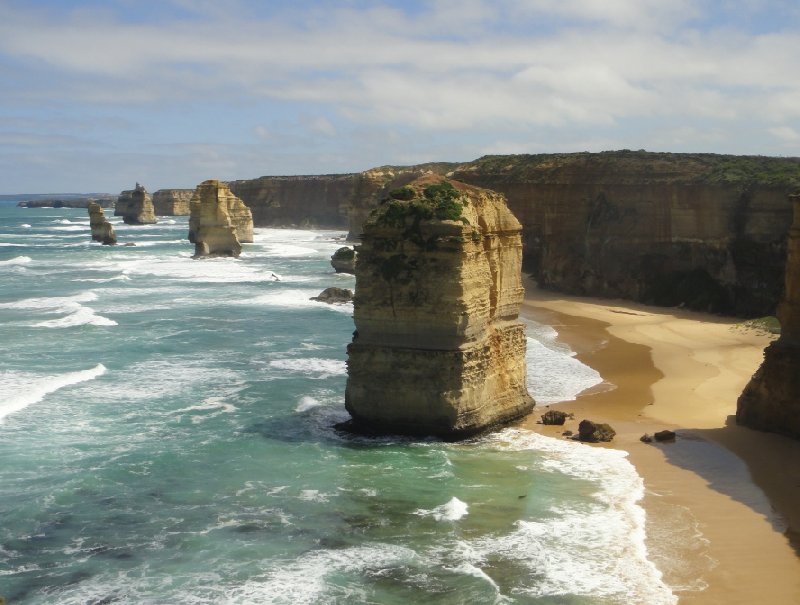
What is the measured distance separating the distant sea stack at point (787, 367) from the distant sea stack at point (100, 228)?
79.5 metres

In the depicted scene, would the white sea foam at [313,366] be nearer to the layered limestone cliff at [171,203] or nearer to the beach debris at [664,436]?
the beach debris at [664,436]

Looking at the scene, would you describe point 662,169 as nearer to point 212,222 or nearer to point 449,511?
point 449,511

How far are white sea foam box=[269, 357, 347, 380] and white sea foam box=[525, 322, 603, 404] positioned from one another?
20.9ft

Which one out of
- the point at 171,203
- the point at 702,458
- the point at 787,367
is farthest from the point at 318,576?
the point at 171,203

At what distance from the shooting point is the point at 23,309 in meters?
42.5

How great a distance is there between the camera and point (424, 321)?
794 inches

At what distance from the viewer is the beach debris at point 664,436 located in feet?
68.9

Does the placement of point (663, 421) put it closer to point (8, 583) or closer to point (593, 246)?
point (8, 583)

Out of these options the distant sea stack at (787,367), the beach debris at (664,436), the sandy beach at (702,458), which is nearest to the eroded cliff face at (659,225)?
the sandy beach at (702,458)

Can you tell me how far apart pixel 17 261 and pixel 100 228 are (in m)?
20.1

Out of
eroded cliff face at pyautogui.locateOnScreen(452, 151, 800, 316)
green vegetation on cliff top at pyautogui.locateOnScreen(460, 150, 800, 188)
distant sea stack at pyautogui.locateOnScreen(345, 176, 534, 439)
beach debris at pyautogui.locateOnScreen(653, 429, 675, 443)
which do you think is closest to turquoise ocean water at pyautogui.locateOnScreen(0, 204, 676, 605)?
distant sea stack at pyautogui.locateOnScreen(345, 176, 534, 439)

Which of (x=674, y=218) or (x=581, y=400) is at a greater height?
(x=674, y=218)

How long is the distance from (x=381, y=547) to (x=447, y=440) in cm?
578

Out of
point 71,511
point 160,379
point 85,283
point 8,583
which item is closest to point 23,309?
point 85,283
